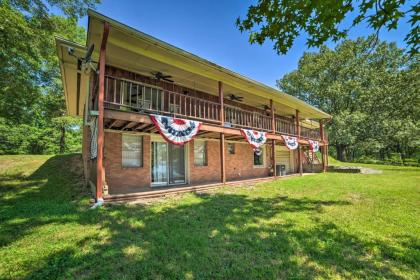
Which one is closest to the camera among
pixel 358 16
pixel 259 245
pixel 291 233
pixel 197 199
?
pixel 358 16

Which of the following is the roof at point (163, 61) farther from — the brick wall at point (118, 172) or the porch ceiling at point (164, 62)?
the brick wall at point (118, 172)

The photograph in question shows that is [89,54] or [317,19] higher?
[89,54]

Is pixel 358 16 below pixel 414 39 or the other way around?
the other way around

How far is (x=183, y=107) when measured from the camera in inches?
398

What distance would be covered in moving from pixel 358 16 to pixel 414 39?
0.80 metres

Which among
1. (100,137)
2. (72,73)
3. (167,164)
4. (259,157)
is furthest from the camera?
(259,157)

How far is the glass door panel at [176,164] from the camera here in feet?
31.3

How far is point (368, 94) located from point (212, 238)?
2967 centimetres

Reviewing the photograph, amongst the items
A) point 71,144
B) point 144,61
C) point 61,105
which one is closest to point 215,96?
point 144,61

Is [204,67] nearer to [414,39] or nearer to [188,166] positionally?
[188,166]

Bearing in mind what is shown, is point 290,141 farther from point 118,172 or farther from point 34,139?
point 34,139

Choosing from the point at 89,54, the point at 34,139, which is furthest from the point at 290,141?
the point at 34,139

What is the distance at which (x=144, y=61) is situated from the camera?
7883 millimetres

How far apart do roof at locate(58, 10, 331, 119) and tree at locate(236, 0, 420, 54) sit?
327 centimetres
